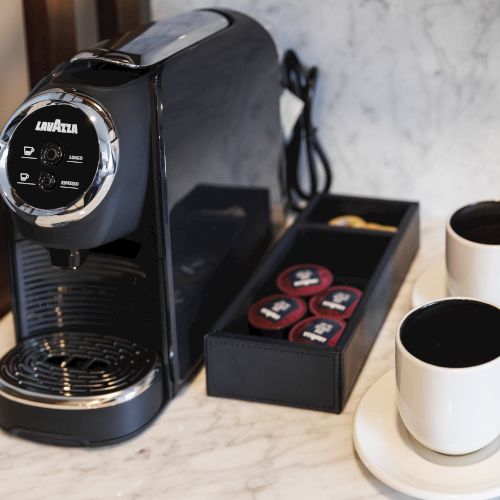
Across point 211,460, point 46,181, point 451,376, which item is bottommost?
point 211,460

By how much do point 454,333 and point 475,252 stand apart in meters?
0.14

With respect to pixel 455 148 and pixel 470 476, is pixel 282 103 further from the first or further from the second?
pixel 470 476

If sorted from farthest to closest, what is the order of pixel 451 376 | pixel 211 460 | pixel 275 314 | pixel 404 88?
pixel 404 88 → pixel 275 314 → pixel 211 460 → pixel 451 376

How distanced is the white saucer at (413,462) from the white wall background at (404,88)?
435mm

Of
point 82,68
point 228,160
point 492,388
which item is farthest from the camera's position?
point 228,160

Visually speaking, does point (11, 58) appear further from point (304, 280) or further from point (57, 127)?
point (304, 280)

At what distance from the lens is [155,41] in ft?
2.71

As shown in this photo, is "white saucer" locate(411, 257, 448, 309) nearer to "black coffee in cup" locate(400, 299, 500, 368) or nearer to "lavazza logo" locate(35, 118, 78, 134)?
"black coffee in cup" locate(400, 299, 500, 368)

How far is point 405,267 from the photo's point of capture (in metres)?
1.03

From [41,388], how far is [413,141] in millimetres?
561

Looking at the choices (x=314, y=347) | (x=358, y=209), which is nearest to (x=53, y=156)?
(x=314, y=347)

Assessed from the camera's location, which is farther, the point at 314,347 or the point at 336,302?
the point at 336,302

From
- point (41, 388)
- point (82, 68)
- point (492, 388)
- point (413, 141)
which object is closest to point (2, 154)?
point (82, 68)

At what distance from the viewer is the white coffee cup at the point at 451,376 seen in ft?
2.21
